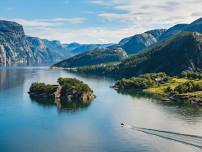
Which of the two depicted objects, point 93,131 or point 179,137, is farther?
point 93,131

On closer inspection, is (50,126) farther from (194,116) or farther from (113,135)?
(194,116)

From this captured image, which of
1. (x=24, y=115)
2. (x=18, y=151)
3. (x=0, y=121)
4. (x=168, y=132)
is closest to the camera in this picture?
(x=18, y=151)

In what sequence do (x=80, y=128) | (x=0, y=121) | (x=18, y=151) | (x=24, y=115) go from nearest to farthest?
(x=18, y=151), (x=80, y=128), (x=0, y=121), (x=24, y=115)

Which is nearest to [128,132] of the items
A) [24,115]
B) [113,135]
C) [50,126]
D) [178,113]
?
[113,135]

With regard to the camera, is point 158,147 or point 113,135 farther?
point 113,135

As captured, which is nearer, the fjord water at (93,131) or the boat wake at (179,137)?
the fjord water at (93,131)

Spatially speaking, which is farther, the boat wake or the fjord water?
the boat wake

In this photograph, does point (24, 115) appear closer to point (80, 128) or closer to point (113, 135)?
point (80, 128)

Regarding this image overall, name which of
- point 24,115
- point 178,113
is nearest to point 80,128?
point 24,115

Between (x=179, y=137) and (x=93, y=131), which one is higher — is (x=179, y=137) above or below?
above
